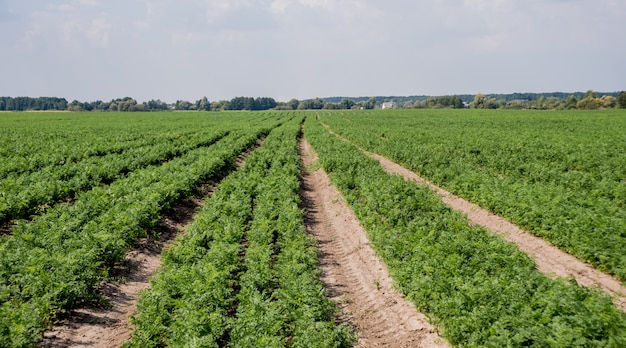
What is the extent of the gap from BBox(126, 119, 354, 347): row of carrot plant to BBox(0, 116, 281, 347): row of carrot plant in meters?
1.28

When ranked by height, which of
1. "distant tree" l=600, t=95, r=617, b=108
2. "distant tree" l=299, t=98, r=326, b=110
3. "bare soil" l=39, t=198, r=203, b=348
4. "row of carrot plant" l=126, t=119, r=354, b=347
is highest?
"distant tree" l=299, t=98, r=326, b=110

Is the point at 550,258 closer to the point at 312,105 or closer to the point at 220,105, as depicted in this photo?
the point at 312,105

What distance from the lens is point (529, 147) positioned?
24.2 metres

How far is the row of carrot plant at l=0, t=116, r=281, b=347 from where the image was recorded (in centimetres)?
630

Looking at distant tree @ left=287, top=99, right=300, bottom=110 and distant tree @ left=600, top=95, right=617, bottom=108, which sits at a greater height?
distant tree @ left=287, top=99, right=300, bottom=110

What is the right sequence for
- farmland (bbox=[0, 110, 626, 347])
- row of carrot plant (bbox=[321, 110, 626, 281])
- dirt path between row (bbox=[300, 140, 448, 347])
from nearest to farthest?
farmland (bbox=[0, 110, 626, 347]), dirt path between row (bbox=[300, 140, 448, 347]), row of carrot plant (bbox=[321, 110, 626, 281])

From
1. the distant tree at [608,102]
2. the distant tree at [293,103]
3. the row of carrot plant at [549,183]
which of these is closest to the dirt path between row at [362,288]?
the row of carrot plant at [549,183]

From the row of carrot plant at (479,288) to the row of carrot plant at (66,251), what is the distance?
6092mm

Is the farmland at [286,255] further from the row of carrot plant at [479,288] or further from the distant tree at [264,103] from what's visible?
the distant tree at [264,103]

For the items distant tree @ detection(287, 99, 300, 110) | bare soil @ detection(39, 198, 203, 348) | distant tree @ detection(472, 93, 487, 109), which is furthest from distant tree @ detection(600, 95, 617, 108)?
bare soil @ detection(39, 198, 203, 348)

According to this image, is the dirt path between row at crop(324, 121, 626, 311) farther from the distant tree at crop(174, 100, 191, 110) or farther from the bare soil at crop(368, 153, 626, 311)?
the distant tree at crop(174, 100, 191, 110)

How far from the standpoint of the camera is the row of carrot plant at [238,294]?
19.5 ft

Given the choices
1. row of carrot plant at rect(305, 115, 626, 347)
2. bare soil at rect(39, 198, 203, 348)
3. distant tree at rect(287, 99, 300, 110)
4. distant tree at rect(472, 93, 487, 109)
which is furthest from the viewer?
distant tree at rect(287, 99, 300, 110)

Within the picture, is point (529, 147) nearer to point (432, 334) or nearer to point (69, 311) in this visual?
point (432, 334)
